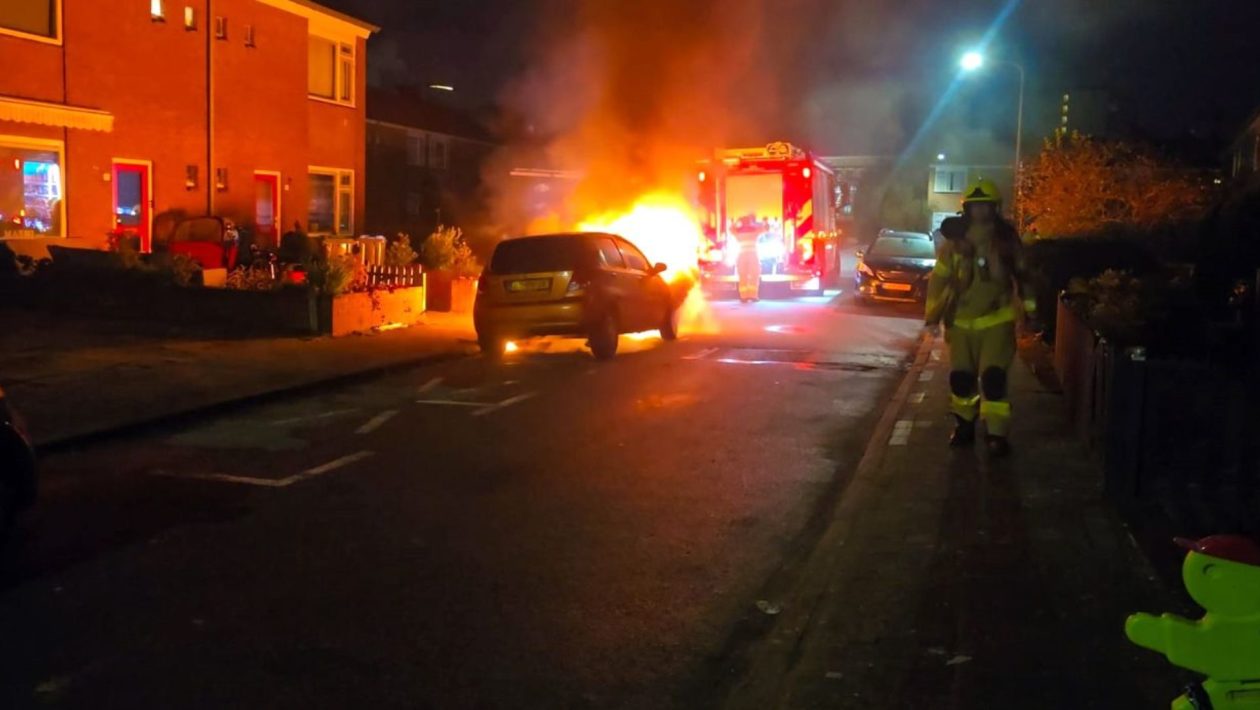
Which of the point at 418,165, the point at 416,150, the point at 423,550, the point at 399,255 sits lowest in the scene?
the point at 423,550

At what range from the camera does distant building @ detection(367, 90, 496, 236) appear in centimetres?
3516

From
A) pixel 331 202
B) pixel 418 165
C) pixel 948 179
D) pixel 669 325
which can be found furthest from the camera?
pixel 948 179

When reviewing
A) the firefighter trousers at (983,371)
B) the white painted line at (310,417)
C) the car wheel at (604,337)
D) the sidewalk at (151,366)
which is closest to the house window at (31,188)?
the sidewalk at (151,366)

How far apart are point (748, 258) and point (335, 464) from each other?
13.8 meters

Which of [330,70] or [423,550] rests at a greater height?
[330,70]

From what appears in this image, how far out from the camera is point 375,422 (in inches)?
354

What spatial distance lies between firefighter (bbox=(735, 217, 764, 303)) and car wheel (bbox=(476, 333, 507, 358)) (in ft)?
27.3

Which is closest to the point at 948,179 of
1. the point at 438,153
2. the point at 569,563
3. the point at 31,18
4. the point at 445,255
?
the point at 438,153

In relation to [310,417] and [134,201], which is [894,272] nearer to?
[134,201]

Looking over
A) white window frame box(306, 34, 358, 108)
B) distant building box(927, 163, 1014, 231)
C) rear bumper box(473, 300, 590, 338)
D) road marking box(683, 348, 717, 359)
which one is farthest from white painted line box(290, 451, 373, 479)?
distant building box(927, 163, 1014, 231)

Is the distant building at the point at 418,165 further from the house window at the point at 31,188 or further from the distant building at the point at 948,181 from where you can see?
the distant building at the point at 948,181

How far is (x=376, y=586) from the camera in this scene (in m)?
5.04

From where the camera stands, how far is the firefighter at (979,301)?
744 centimetres

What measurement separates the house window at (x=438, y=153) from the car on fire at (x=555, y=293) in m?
25.8
